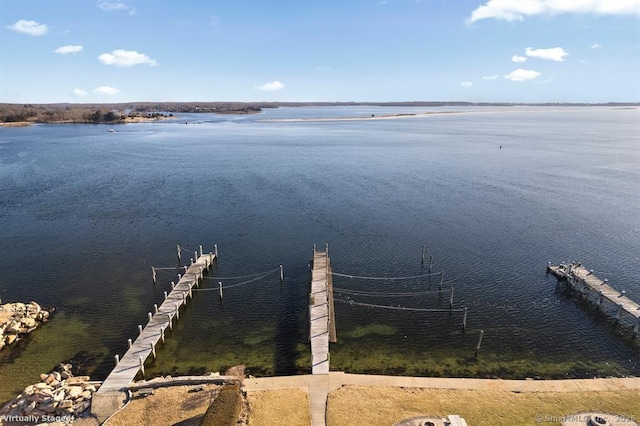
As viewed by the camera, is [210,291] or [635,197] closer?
[210,291]

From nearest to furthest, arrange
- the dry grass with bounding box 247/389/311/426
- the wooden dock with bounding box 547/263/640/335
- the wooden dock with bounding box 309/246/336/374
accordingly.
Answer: the dry grass with bounding box 247/389/311/426
the wooden dock with bounding box 309/246/336/374
the wooden dock with bounding box 547/263/640/335

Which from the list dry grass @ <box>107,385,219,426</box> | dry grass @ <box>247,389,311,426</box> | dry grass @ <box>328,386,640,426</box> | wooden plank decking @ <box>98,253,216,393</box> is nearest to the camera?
dry grass @ <box>247,389,311,426</box>

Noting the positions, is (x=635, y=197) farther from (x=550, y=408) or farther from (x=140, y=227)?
(x=140, y=227)

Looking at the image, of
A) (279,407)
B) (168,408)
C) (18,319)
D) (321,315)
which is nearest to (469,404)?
(279,407)

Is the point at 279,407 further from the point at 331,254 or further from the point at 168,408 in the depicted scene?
the point at 331,254

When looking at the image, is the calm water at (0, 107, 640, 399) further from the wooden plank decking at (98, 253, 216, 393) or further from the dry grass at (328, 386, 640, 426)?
the dry grass at (328, 386, 640, 426)

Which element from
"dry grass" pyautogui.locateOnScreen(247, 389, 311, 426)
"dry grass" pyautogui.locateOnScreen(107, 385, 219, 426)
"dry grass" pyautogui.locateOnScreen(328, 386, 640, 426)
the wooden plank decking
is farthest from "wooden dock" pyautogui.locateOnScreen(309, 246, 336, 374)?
the wooden plank decking

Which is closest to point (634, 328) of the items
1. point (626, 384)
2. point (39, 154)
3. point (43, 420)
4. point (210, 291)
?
point (626, 384)
